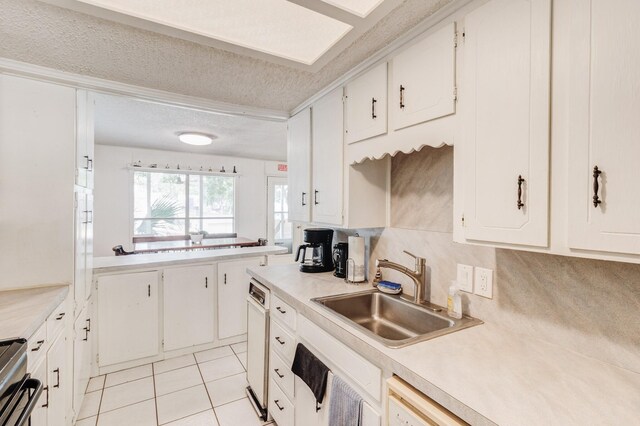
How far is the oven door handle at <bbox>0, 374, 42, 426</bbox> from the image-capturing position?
3.28 feet

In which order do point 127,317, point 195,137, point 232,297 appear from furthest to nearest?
point 195,137
point 232,297
point 127,317

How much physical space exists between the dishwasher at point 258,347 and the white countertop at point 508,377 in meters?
0.88

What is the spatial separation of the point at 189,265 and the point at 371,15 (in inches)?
102

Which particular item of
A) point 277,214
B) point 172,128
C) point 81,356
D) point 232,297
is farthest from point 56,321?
point 277,214

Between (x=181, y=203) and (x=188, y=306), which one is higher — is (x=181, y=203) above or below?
above

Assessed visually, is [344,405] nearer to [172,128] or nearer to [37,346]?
A: [37,346]

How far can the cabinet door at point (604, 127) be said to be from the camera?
0.75m

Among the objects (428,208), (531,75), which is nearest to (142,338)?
(428,208)

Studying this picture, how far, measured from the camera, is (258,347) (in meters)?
2.13

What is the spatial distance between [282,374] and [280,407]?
0.22 meters

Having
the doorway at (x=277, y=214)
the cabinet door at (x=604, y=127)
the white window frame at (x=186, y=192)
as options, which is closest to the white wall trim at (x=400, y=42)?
the cabinet door at (x=604, y=127)

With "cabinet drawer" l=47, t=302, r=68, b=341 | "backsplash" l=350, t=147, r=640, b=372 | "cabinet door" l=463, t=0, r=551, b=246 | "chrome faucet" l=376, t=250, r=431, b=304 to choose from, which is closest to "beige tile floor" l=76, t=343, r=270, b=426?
"cabinet drawer" l=47, t=302, r=68, b=341

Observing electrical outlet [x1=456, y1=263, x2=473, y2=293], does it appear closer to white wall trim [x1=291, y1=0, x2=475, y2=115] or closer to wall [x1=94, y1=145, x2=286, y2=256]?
white wall trim [x1=291, y1=0, x2=475, y2=115]

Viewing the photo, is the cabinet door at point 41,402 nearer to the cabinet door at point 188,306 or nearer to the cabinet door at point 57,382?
the cabinet door at point 57,382
